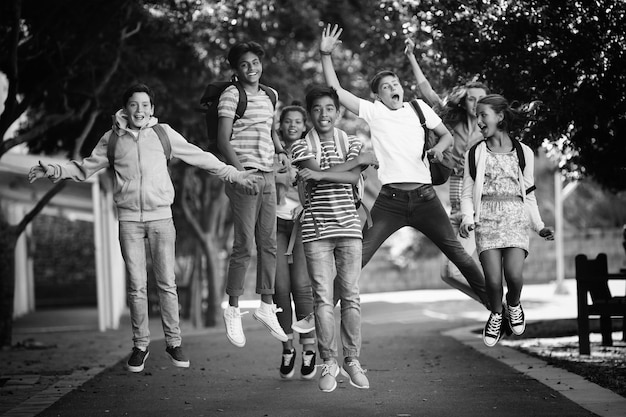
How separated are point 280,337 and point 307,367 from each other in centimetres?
153

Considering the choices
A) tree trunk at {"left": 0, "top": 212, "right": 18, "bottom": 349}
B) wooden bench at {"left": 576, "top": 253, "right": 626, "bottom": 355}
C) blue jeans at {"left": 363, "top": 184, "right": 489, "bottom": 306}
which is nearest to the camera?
blue jeans at {"left": 363, "top": 184, "right": 489, "bottom": 306}

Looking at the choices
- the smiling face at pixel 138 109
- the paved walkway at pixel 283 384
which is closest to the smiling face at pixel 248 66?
the smiling face at pixel 138 109

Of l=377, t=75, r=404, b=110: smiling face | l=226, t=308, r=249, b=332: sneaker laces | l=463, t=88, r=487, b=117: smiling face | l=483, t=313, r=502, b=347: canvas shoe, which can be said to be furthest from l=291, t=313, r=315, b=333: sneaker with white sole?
l=463, t=88, r=487, b=117: smiling face

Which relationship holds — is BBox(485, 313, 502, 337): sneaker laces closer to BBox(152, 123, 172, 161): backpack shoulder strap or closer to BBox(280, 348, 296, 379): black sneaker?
BBox(280, 348, 296, 379): black sneaker

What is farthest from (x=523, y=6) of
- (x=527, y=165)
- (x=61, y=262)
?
(x=61, y=262)

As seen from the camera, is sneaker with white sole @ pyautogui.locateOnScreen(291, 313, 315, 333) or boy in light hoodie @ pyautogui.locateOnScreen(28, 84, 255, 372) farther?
sneaker with white sole @ pyautogui.locateOnScreen(291, 313, 315, 333)

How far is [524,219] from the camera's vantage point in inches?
356

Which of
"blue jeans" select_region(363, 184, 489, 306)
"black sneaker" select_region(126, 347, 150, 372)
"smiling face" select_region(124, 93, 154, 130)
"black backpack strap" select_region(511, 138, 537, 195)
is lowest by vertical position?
"black sneaker" select_region(126, 347, 150, 372)

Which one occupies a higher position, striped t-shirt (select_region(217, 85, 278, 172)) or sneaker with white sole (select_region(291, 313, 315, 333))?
striped t-shirt (select_region(217, 85, 278, 172))

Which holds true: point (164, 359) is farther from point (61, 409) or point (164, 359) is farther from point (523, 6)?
point (523, 6)

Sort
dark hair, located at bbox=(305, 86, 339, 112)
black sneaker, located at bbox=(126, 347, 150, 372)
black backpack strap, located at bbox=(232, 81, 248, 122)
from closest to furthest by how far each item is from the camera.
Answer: black sneaker, located at bbox=(126, 347, 150, 372) → dark hair, located at bbox=(305, 86, 339, 112) → black backpack strap, located at bbox=(232, 81, 248, 122)

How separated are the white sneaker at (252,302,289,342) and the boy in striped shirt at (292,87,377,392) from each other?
0.70 m

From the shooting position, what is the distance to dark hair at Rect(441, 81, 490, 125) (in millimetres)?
10125

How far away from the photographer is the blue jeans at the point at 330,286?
8586 millimetres
